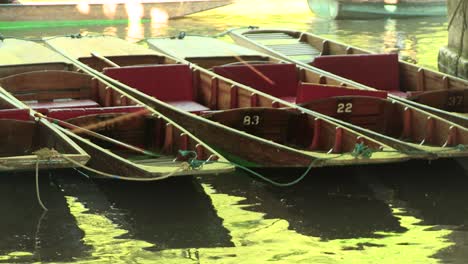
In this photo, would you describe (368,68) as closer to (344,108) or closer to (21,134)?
(344,108)

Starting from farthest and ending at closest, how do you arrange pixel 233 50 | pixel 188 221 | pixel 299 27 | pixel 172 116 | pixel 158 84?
1. pixel 299 27
2. pixel 233 50
3. pixel 158 84
4. pixel 172 116
5. pixel 188 221

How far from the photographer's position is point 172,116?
32.4ft

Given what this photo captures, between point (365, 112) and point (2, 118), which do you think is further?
point (365, 112)

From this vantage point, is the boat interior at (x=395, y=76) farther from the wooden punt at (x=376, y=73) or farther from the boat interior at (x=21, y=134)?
→ the boat interior at (x=21, y=134)

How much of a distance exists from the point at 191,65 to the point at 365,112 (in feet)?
8.31

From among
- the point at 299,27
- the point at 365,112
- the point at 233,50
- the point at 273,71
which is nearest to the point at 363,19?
the point at 299,27

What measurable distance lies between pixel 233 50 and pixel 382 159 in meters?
Answer: 4.95

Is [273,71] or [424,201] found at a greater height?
[273,71]

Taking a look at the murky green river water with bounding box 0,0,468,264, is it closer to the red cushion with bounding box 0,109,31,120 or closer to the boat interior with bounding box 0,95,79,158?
the boat interior with bounding box 0,95,79,158

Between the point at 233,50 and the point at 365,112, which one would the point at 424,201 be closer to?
the point at 365,112


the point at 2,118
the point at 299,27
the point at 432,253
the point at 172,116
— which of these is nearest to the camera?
the point at 432,253

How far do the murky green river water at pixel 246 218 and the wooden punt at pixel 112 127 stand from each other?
0.36 metres

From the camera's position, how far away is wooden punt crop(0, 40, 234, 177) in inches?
332

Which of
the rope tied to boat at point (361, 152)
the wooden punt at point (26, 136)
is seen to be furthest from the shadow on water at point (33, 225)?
the rope tied to boat at point (361, 152)
